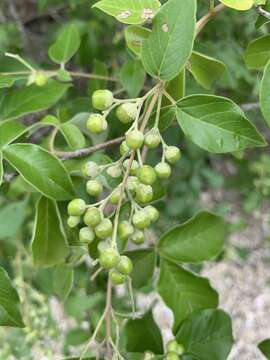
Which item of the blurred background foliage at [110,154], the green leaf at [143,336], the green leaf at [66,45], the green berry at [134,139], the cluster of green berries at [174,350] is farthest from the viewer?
the blurred background foliage at [110,154]

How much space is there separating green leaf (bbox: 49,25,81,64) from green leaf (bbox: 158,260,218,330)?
0.49 metres

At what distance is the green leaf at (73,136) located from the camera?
1.06m

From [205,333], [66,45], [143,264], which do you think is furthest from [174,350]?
[66,45]

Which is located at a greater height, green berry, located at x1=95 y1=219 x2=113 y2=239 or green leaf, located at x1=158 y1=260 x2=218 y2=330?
green berry, located at x1=95 y1=219 x2=113 y2=239

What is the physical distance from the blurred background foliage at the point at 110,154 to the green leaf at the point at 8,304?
0.32 meters

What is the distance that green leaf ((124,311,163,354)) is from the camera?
109 cm

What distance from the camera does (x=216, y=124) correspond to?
824mm

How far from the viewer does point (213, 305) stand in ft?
3.48

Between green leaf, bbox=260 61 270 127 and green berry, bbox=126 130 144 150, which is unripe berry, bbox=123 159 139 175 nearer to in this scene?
green berry, bbox=126 130 144 150

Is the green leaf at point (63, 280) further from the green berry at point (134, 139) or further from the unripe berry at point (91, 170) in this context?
the green berry at point (134, 139)

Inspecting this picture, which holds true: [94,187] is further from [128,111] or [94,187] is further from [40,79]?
A: [40,79]

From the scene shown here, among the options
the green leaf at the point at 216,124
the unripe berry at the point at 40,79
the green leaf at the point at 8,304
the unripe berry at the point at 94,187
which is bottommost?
the green leaf at the point at 8,304

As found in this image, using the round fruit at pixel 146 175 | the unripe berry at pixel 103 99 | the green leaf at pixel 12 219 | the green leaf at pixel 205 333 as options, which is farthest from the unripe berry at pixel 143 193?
the green leaf at pixel 12 219

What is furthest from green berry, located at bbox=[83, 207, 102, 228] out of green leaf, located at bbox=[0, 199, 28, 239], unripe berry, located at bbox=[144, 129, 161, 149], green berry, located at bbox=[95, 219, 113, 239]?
green leaf, located at bbox=[0, 199, 28, 239]
